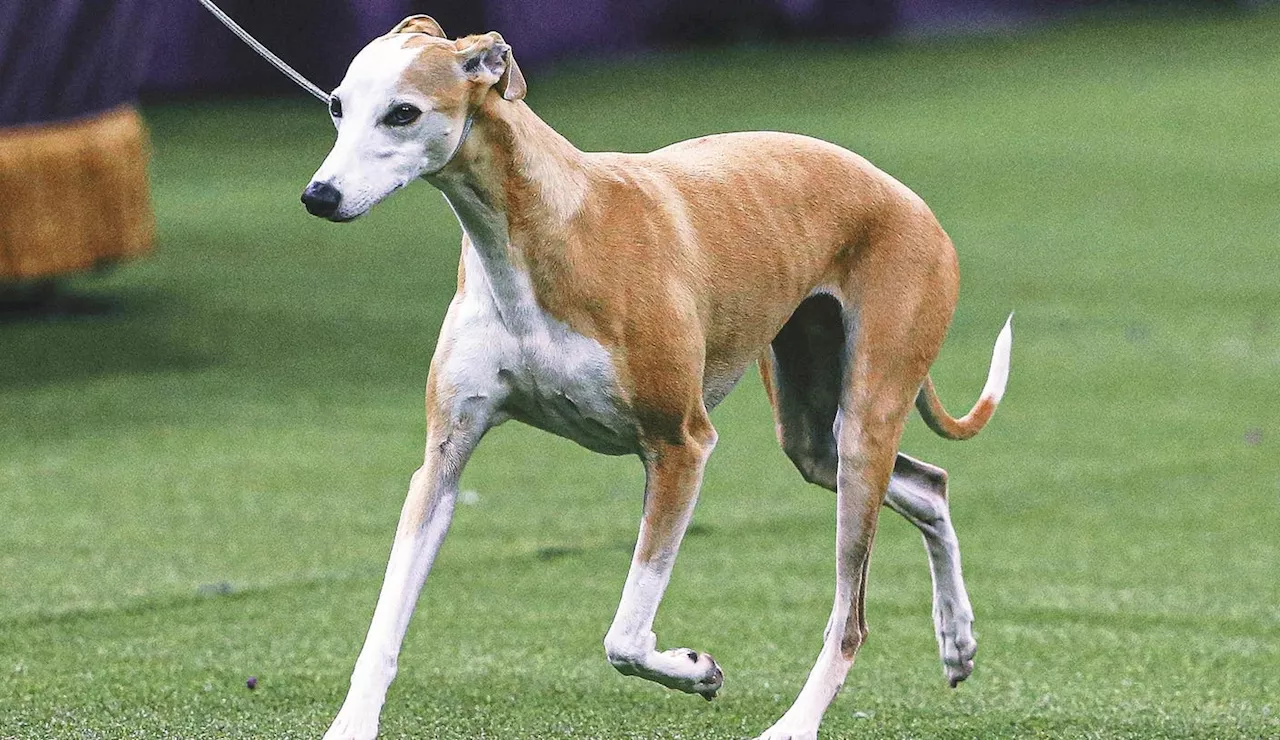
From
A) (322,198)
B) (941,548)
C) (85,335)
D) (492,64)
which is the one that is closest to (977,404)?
(941,548)

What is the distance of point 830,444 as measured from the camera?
20.0 feet

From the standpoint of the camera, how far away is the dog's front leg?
4750 millimetres

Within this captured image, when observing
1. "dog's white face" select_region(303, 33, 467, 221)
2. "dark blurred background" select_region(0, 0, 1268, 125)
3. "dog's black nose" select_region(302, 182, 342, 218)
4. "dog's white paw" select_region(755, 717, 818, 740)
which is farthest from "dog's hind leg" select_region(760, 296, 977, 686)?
"dark blurred background" select_region(0, 0, 1268, 125)

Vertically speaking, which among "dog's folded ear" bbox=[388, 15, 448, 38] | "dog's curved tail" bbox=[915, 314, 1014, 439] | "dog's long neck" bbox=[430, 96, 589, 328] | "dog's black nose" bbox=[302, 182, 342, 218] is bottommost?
"dog's curved tail" bbox=[915, 314, 1014, 439]

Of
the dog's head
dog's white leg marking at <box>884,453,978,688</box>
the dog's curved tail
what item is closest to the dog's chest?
the dog's head

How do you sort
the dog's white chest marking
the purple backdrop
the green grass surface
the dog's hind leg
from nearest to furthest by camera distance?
the dog's white chest marking
the dog's hind leg
the green grass surface
the purple backdrop

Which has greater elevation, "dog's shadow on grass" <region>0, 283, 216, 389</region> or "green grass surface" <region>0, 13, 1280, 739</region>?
"green grass surface" <region>0, 13, 1280, 739</region>

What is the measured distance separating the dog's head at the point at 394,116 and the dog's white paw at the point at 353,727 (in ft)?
3.85

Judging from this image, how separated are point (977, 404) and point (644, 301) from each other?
6.05 feet

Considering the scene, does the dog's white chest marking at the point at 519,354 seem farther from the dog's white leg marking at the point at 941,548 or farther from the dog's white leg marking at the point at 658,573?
the dog's white leg marking at the point at 941,548

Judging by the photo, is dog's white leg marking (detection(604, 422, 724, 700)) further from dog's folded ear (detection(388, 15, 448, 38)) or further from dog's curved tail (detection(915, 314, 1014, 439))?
dog's curved tail (detection(915, 314, 1014, 439))

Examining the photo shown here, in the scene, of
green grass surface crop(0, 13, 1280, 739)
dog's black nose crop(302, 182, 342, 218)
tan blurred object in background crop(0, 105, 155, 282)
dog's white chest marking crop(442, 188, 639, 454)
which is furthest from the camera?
tan blurred object in background crop(0, 105, 155, 282)

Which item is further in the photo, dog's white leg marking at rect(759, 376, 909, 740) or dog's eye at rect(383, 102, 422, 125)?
dog's white leg marking at rect(759, 376, 909, 740)

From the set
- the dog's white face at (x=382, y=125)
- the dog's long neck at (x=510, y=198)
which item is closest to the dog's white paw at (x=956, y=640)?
the dog's long neck at (x=510, y=198)
